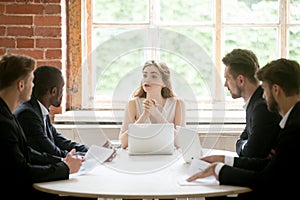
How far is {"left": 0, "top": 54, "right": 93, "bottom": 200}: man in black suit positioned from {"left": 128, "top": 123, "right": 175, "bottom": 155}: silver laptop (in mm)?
460

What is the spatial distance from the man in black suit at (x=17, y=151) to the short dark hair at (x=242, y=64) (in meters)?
0.94

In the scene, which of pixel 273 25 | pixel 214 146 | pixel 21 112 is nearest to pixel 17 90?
pixel 21 112

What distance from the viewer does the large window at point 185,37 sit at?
4.32 metres

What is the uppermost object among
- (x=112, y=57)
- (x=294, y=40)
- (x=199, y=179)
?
(x=294, y=40)

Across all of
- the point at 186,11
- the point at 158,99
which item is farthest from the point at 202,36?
the point at 158,99

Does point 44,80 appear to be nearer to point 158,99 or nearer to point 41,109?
point 41,109

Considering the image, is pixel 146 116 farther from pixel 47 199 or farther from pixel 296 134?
pixel 296 134

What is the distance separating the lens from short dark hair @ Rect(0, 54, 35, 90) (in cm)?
248

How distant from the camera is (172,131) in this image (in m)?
2.96

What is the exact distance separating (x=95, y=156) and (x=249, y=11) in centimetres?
212

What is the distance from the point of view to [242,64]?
2873 millimetres

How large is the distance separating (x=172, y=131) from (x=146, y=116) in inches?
17.5

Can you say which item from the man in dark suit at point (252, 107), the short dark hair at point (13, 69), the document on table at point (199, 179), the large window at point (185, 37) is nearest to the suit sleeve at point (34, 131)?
the short dark hair at point (13, 69)

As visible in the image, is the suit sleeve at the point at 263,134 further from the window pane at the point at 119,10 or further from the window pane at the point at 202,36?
the window pane at the point at 119,10
